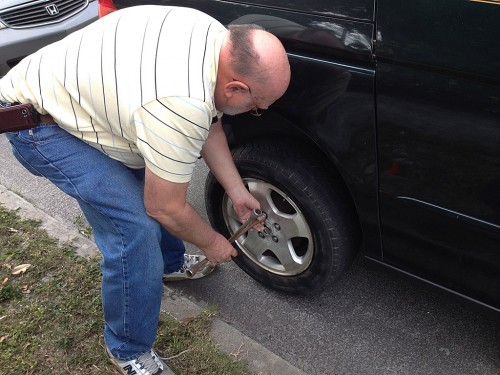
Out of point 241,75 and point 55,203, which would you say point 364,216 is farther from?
point 55,203

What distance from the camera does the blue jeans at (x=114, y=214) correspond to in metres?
1.80

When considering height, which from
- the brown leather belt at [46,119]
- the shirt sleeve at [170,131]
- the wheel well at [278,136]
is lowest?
the wheel well at [278,136]

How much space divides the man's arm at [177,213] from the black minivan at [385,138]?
0.43 meters

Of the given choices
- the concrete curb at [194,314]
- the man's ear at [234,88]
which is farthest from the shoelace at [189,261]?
the man's ear at [234,88]

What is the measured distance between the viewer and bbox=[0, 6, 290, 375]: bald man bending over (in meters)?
1.51

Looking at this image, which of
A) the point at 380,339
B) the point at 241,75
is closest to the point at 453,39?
the point at 241,75

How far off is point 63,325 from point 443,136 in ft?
5.77

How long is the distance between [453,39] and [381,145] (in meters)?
0.41

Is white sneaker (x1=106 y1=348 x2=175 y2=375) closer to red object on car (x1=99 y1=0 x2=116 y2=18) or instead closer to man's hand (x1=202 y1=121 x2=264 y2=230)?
man's hand (x1=202 y1=121 x2=264 y2=230)

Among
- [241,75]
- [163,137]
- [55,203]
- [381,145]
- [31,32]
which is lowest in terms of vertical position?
[55,203]

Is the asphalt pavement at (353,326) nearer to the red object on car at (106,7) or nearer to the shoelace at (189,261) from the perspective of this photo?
the shoelace at (189,261)

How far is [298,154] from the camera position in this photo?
6.93 ft

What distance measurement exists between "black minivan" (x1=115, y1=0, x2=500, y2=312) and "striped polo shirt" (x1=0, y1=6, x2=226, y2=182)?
36cm

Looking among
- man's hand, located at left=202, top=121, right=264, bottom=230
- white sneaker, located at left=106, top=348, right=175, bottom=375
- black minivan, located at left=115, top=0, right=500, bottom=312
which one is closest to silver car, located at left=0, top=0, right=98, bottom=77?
black minivan, located at left=115, top=0, right=500, bottom=312
